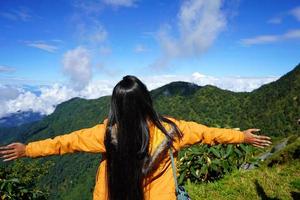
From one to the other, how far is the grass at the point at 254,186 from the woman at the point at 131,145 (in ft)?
12.7

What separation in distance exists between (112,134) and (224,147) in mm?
5063

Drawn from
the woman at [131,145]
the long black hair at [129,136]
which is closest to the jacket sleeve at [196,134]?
the woman at [131,145]

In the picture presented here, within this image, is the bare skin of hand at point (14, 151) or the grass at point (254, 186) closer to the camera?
the bare skin of hand at point (14, 151)

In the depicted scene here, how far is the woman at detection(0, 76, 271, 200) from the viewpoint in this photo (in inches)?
154

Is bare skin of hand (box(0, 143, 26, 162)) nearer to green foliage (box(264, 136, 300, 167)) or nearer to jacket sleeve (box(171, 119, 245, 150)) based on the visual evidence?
jacket sleeve (box(171, 119, 245, 150))

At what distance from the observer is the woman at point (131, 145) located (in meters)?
3.90

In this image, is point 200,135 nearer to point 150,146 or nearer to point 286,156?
point 150,146

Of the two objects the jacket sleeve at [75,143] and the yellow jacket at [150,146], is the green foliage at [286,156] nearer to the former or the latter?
the yellow jacket at [150,146]

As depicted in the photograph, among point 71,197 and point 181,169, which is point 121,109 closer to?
point 181,169

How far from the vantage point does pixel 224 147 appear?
852cm

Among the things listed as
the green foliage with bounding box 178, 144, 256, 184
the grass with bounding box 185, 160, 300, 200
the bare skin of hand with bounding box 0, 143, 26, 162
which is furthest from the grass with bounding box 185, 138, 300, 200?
the bare skin of hand with bounding box 0, 143, 26, 162

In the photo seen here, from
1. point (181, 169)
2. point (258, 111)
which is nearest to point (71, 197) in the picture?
point (258, 111)

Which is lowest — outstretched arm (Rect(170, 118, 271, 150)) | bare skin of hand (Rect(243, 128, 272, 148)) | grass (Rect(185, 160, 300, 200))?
grass (Rect(185, 160, 300, 200))

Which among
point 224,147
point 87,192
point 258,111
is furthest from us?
point 258,111
